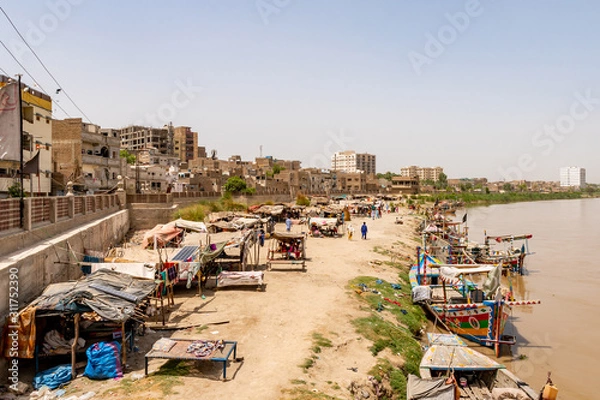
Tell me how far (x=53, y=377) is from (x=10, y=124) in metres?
6.19

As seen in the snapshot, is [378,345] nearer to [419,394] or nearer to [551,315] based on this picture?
[419,394]

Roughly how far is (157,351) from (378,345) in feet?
18.0

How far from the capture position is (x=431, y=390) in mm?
7645

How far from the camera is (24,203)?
33.0 feet

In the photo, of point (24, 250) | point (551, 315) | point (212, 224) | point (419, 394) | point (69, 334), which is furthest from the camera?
point (212, 224)

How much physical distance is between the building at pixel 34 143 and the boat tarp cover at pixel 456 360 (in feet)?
79.8

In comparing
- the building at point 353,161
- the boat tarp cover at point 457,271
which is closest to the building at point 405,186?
the building at point 353,161

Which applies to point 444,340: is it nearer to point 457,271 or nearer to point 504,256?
point 457,271

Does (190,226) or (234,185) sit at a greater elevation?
(234,185)

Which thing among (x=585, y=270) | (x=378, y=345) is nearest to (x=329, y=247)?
(x=378, y=345)

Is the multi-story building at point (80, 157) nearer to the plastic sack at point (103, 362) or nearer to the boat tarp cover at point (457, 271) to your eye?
the plastic sack at point (103, 362)

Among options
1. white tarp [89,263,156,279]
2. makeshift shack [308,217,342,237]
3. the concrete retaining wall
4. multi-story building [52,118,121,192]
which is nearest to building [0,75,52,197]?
multi-story building [52,118,121,192]

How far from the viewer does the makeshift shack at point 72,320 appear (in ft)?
24.5

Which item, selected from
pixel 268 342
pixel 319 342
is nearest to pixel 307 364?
pixel 319 342
